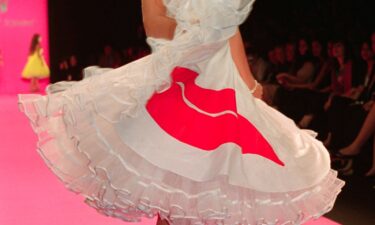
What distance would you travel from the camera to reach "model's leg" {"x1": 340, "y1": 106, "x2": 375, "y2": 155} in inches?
136

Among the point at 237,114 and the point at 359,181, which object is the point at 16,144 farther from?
the point at 237,114

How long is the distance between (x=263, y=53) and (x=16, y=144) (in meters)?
1.96

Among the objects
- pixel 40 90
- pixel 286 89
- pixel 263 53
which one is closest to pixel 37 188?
pixel 286 89

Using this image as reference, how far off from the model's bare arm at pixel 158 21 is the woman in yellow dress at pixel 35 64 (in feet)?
24.9

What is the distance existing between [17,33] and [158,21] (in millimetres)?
7792

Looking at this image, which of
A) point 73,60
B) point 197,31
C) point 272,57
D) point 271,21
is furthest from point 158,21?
point 73,60

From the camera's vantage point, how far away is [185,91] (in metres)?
1.45

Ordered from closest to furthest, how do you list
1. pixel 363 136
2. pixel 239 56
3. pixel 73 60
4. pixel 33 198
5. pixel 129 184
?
pixel 129 184, pixel 239 56, pixel 33 198, pixel 363 136, pixel 73 60

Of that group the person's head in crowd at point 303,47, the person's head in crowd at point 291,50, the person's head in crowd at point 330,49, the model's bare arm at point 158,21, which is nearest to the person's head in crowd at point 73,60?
the person's head in crowd at point 291,50

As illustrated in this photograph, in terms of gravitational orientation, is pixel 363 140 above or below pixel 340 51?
below

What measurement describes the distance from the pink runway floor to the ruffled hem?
45.8 inches

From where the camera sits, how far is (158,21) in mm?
1541

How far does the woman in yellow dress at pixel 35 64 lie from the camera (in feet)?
29.1

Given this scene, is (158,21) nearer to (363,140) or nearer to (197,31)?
(197,31)
